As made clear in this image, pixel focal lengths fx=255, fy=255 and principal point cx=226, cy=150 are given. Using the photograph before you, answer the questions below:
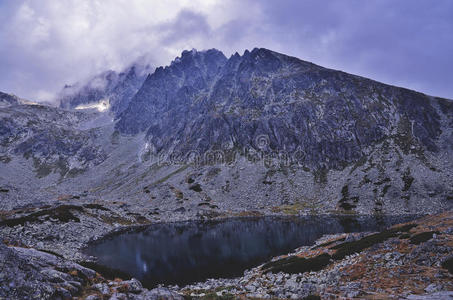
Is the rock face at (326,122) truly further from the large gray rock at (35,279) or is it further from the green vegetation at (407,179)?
the large gray rock at (35,279)

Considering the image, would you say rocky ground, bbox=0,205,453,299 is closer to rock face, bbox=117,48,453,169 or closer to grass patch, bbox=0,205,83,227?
grass patch, bbox=0,205,83,227

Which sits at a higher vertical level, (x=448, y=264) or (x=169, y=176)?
(x=169, y=176)

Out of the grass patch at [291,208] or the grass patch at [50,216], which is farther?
the grass patch at [291,208]

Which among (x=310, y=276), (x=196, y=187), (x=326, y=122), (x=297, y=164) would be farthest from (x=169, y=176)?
(x=310, y=276)

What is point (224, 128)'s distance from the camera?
18400 cm

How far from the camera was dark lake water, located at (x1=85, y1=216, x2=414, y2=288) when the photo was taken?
39.7 meters

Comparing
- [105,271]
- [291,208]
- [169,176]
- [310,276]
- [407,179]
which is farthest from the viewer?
[169,176]

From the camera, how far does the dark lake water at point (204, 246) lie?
39719 millimetres

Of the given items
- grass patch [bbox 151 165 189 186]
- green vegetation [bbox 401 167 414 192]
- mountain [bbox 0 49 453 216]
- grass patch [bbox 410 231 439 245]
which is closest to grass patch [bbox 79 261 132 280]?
grass patch [bbox 410 231 439 245]

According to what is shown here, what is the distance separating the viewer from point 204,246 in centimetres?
5553

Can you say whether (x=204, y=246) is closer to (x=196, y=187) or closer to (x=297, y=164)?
(x=196, y=187)

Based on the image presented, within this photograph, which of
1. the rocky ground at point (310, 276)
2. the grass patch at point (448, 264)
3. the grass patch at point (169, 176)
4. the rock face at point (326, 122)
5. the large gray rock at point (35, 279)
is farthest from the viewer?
the grass patch at point (169, 176)

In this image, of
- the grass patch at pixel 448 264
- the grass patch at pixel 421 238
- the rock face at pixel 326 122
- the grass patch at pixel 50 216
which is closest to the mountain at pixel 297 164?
the rock face at pixel 326 122

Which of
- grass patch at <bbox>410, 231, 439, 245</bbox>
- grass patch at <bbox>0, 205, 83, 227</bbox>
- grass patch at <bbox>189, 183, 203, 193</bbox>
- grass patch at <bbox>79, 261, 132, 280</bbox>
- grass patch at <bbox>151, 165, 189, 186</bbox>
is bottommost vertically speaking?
grass patch at <bbox>79, 261, 132, 280</bbox>
